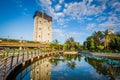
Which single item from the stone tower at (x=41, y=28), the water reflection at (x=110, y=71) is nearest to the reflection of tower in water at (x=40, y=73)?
the water reflection at (x=110, y=71)

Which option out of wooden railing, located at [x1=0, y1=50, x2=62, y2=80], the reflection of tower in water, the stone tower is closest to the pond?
the reflection of tower in water

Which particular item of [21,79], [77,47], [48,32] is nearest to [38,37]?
[48,32]

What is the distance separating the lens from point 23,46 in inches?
1671

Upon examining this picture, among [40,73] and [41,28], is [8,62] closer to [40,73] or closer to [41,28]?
[40,73]

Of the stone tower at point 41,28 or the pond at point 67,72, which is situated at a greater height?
the stone tower at point 41,28

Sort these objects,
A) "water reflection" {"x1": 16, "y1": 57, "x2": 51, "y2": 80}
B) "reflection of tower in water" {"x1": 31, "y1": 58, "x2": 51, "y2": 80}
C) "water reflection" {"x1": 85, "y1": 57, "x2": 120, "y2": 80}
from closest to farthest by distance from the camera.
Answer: "water reflection" {"x1": 16, "y1": 57, "x2": 51, "y2": 80}
"reflection of tower in water" {"x1": 31, "y1": 58, "x2": 51, "y2": 80}
"water reflection" {"x1": 85, "y1": 57, "x2": 120, "y2": 80}

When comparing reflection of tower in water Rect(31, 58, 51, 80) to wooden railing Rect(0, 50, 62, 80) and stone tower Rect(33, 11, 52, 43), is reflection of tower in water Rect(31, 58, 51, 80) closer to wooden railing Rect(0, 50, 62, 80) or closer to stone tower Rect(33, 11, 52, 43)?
wooden railing Rect(0, 50, 62, 80)

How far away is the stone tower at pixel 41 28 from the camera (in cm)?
5894

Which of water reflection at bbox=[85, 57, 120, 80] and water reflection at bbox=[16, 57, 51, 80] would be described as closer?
water reflection at bbox=[16, 57, 51, 80]

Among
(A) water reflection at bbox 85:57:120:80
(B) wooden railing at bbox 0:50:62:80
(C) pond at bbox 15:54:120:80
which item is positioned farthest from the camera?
(A) water reflection at bbox 85:57:120:80

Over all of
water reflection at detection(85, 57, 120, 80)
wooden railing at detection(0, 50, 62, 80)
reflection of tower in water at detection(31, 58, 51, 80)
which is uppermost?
wooden railing at detection(0, 50, 62, 80)

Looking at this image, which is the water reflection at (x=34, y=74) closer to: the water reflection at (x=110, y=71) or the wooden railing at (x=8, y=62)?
the wooden railing at (x=8, y=62)

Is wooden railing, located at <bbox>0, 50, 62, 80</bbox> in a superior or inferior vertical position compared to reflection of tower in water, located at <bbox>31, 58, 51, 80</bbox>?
superior

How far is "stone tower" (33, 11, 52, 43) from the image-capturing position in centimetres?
5894
